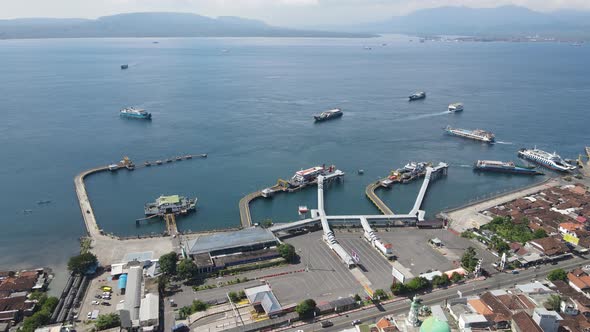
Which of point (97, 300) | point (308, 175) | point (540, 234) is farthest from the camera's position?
point (308, 175)

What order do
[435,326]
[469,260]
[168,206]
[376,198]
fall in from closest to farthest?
[435,326], [469,260], [168,206], [376,198]

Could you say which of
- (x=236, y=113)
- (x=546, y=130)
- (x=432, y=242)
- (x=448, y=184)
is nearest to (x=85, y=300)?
(x=432, y=242)

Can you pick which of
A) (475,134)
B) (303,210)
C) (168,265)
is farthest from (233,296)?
(475,134)

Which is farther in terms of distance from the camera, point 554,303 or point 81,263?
point 81,263

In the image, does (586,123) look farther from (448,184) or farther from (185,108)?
(185,108)

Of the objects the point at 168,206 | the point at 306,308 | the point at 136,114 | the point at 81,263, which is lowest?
the point at 306,308

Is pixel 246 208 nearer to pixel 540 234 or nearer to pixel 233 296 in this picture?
pixel 233 296

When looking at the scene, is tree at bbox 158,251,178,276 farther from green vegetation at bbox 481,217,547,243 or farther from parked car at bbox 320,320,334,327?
green vegetation at bbox 481,217,547,243
